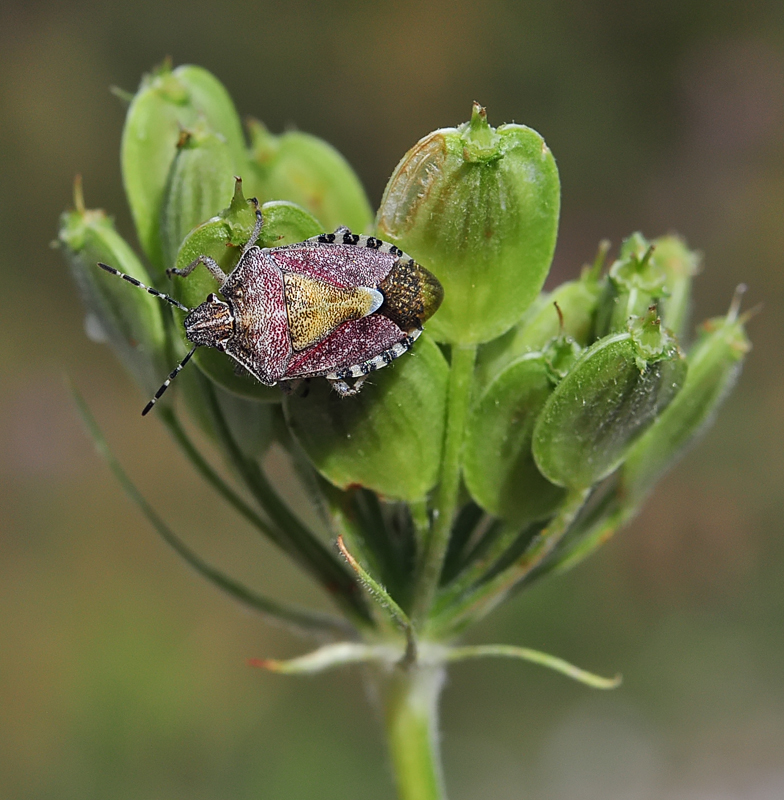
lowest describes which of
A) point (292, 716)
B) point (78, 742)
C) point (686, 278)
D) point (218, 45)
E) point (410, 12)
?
point (78, 742)

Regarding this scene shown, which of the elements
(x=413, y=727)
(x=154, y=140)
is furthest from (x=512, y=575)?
(x=154, y=140)

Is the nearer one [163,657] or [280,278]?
[280,278]

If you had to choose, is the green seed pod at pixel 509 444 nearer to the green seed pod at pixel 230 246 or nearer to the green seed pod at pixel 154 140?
the green seed pod at pixel 230 246

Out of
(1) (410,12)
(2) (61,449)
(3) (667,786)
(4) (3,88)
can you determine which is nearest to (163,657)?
(2) (61,449)

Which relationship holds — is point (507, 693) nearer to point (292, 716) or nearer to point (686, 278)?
point (292, 716)

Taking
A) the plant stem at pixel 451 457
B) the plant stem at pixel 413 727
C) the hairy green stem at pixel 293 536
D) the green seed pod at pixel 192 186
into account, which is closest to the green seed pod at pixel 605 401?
the plant stem at pixel 451 457

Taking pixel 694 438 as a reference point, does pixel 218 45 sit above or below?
above

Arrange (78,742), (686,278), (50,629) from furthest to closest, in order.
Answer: (50,629) < (78,742) < (686,278)
